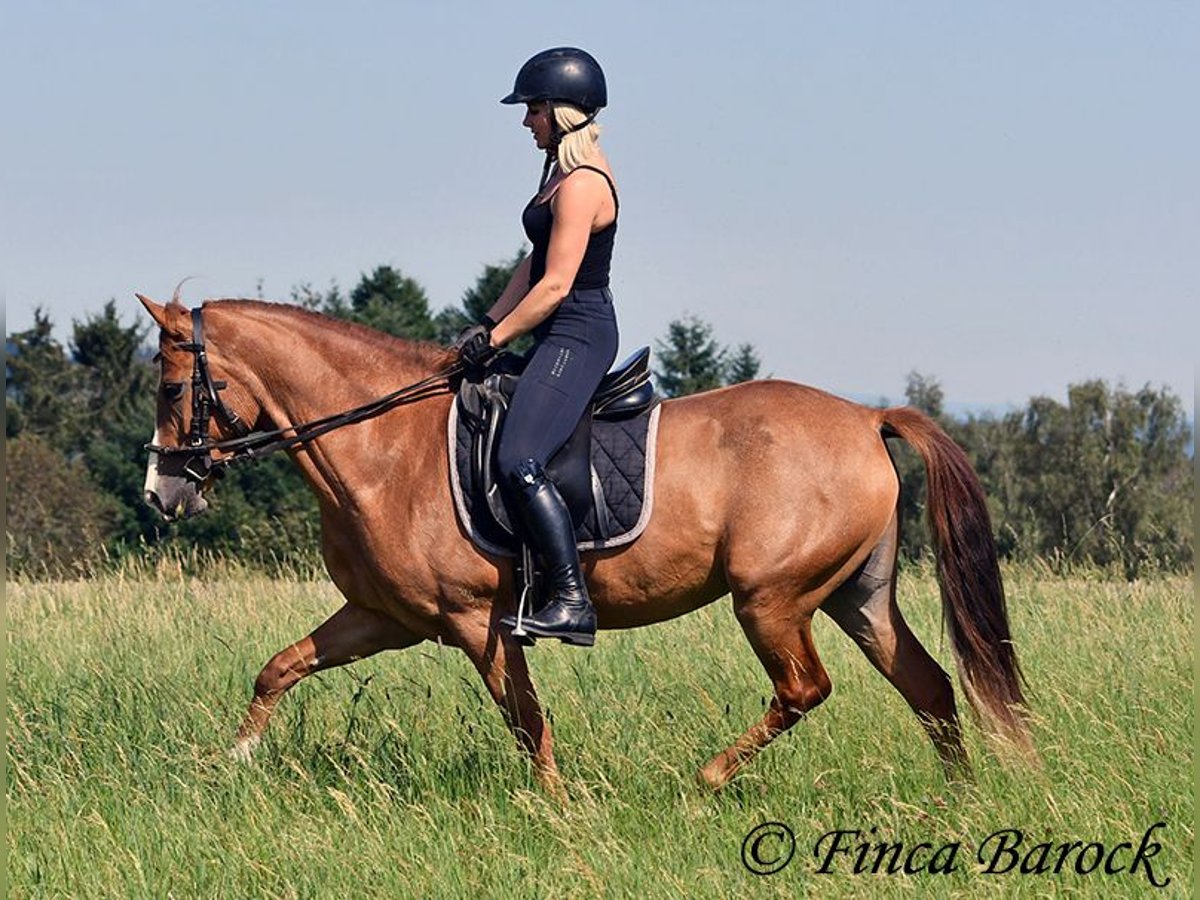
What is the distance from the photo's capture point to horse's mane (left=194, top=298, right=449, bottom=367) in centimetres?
702

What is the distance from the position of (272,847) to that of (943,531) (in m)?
3.24

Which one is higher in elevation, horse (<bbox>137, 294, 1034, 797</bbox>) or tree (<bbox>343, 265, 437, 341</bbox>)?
tree (<bbox>343, 265, 437, 341</bbox>)

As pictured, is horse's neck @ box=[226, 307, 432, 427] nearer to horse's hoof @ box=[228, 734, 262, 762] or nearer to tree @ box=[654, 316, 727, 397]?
horse's hoof @ box=[228, 734, 262, 762]

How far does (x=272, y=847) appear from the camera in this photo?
18.6 feet

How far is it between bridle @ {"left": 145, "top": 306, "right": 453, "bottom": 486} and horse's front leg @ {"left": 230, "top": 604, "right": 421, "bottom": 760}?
84 cm

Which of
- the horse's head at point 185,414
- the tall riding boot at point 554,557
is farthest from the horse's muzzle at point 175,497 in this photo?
the tall riding boot at point 554,557

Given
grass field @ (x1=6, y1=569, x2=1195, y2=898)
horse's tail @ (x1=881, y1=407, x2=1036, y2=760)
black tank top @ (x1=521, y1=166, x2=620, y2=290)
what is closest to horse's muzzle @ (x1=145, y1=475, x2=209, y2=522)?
grass field @ (x1=6, y1=569, x2=1195, y2=898)

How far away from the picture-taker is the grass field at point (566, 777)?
17.7 ft

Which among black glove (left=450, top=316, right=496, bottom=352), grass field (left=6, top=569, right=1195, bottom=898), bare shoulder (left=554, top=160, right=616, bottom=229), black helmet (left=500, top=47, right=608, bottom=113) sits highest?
black helmet (left=500, top=47, right=608, bottom=113)

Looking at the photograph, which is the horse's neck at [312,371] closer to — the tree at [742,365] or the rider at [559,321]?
the rider at [559,321]

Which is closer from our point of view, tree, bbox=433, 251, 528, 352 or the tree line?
the tree line

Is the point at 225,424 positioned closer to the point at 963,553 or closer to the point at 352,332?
the point at 352,332

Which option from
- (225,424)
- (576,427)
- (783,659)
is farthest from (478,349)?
(783,659)

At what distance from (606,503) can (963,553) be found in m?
1.67
